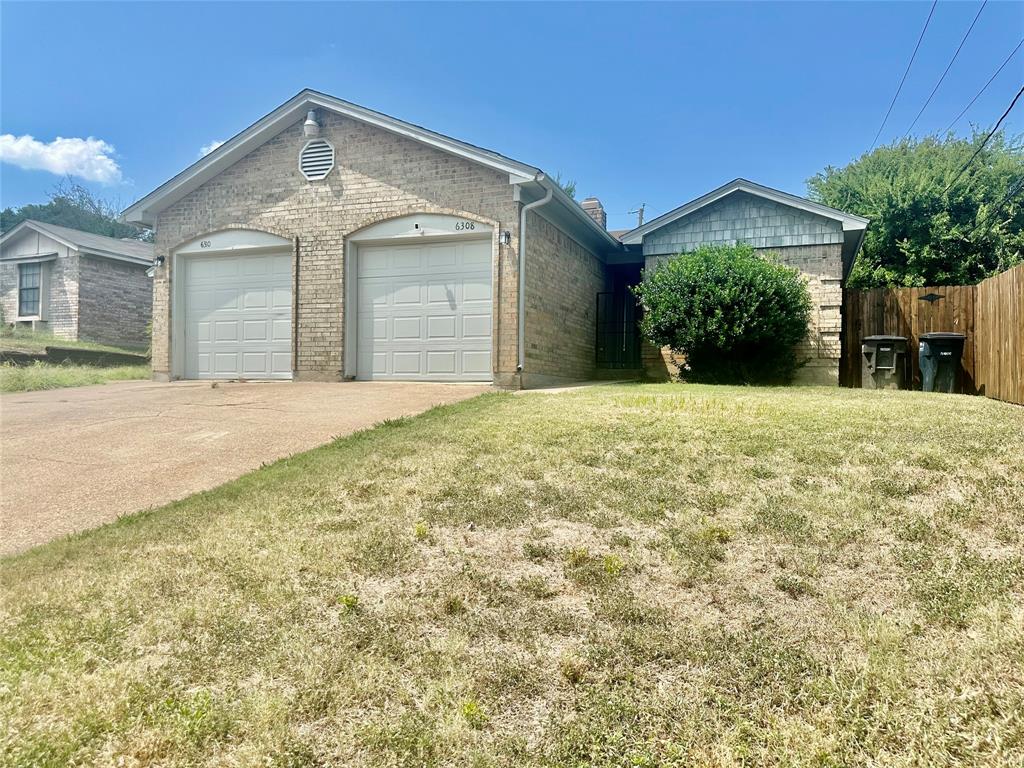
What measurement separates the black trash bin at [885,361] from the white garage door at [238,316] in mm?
10454

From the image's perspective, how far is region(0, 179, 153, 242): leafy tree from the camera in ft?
134

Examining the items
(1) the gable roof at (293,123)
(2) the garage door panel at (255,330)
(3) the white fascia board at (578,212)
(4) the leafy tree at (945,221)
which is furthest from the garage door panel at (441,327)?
(4) the leafy tree at (945,221)

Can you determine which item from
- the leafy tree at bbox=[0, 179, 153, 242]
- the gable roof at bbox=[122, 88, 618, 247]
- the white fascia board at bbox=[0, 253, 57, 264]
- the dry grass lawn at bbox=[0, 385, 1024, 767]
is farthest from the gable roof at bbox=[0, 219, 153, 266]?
the leafy tree at bbox=[0, 179, 153, 242]

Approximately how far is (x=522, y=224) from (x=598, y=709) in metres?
8.71

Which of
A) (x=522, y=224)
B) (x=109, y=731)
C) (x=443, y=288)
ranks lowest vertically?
(x=109, y=731)

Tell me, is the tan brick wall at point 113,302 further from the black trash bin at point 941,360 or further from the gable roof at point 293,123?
the black trash bin at point 941,360

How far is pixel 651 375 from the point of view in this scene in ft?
42.9

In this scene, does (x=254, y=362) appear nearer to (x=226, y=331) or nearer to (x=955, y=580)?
(x=226, y=331)

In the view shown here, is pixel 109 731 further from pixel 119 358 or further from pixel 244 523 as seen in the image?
pixel 119 358

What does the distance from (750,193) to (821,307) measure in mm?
2741

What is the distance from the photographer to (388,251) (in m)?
10.9

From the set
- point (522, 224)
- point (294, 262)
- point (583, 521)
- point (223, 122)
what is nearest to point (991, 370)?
point (522, 224)

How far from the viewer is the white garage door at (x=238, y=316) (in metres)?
11.6

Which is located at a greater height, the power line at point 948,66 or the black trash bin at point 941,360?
the power line at point 948,66
